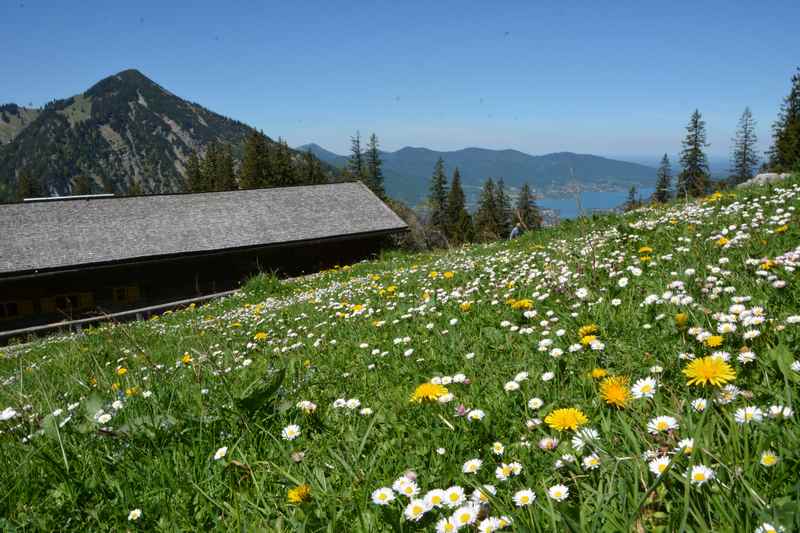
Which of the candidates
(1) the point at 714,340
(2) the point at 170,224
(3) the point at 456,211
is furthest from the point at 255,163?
(1) the point at 714,340

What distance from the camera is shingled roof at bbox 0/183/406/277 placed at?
1889 cm

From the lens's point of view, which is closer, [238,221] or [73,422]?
[73,422]

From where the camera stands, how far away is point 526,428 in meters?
2.08

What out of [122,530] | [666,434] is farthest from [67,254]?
[666,434]

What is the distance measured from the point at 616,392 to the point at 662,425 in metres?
0.37

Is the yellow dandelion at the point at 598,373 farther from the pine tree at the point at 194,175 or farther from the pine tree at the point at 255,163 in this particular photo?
the pine tree at the point at 194,175

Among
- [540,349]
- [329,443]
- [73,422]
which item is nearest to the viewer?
[329,443]

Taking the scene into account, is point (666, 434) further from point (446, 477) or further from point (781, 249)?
point (781, 249)

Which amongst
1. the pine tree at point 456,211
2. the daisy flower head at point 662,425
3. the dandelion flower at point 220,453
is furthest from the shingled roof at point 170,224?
the pine tree at point 456,211

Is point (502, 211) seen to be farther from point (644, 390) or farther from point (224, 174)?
point (644, 390)

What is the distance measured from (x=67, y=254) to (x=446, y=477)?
2213cm

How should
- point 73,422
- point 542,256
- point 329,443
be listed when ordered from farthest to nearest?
point 542,256
point 73,422
point 329,443

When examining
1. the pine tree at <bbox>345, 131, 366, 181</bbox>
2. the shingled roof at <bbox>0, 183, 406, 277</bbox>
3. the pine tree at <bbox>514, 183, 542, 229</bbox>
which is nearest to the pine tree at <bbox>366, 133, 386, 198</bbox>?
the pine tree at <bbox>345, 131, 366, 181</bbox>

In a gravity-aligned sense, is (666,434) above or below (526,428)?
above
